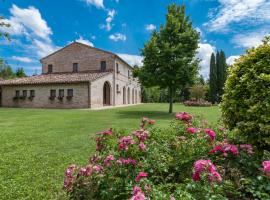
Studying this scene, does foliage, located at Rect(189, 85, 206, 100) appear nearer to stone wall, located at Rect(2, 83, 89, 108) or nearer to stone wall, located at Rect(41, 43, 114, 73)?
stone wall, located at Rect(41, 43, 114, 73)

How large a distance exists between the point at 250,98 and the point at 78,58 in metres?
31.7

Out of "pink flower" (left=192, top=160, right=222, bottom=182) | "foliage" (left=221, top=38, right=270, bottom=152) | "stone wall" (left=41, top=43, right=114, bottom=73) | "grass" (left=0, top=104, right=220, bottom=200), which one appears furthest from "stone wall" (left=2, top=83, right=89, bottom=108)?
"pink flower" (left=192, top=160, right=222, bottom=182)

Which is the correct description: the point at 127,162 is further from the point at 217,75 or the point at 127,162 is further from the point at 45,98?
the point at 217,75

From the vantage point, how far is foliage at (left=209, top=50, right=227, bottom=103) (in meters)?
47.0

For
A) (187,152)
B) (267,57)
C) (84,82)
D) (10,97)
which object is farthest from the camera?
(10,97)

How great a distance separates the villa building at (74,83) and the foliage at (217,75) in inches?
693

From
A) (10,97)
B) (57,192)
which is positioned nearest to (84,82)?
(10,97)

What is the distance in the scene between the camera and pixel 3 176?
4.77 m

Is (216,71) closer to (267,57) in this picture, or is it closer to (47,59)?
(47,59)

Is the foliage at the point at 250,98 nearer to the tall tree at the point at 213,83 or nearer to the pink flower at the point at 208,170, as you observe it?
the pink flower at the point at 208,170

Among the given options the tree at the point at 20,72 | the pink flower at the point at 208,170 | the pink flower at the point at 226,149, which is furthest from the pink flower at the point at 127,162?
the tree at the point at 20,72

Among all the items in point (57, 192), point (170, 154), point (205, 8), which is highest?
point (205, 8)

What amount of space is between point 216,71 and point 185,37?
31365 mm

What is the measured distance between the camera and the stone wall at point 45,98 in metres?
26.1
